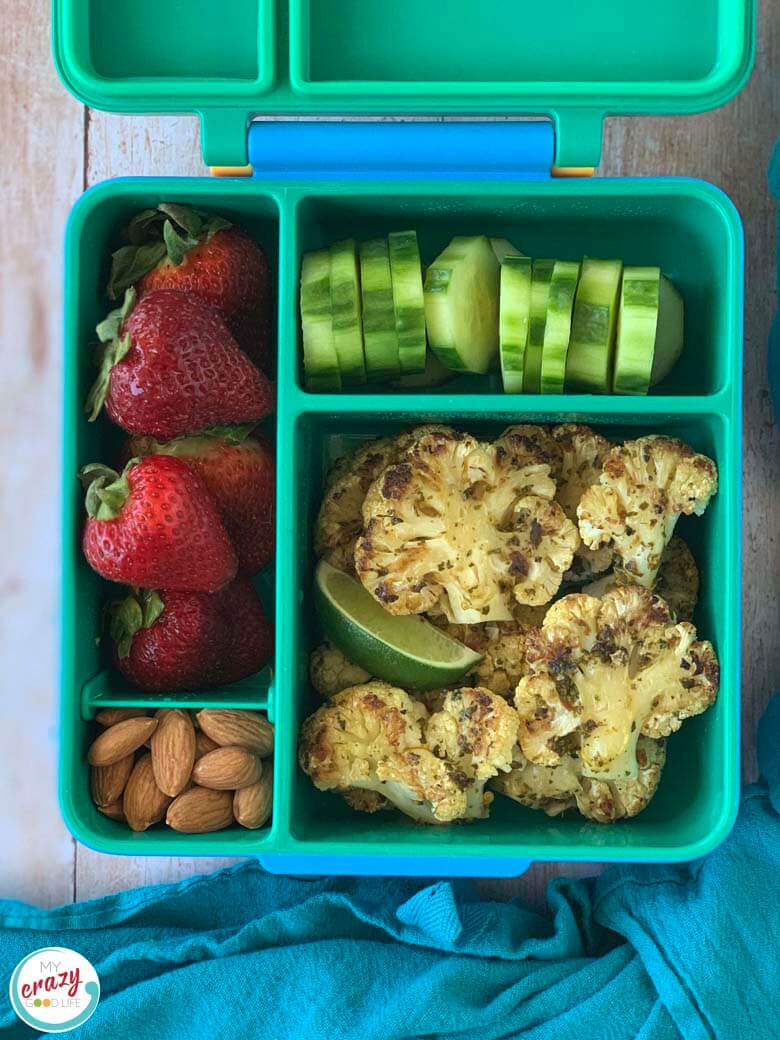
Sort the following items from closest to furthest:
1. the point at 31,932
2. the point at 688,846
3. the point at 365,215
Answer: the point at 688,846, the point at 365,215, the point at 31,932

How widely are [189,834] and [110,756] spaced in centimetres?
11

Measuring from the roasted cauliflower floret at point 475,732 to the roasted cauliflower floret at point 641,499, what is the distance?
0.19 metres

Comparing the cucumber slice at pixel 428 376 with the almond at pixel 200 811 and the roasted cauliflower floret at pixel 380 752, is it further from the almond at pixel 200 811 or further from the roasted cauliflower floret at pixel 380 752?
the almond at pixel 200 811

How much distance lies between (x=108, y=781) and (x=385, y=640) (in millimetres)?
314

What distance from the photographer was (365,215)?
1.15 meters

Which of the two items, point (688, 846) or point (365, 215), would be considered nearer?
point (688, 846)

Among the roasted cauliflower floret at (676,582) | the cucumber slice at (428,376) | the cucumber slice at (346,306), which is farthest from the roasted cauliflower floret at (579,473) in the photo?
the cucumber slice at (346,306)

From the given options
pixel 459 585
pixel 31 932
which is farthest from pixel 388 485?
pixel 31 932

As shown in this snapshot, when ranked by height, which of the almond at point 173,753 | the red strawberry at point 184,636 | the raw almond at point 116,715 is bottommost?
the almond at point 173,753

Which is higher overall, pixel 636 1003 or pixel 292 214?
pixel 292 214

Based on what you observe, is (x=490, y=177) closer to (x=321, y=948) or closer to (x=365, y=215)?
(x=365, y=215)

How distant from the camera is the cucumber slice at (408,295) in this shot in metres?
1.06

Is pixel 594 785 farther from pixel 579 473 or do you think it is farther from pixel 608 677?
pixel 579 473
